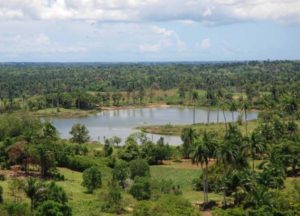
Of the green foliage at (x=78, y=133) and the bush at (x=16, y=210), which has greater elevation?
the bush at (x=16, y=210)

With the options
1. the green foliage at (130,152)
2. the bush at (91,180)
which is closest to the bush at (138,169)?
the bush at (91,180)

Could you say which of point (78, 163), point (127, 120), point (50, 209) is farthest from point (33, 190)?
point (127, 120)

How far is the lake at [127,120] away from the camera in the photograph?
144000 mm

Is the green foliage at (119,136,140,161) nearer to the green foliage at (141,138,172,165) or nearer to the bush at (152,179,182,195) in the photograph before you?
the green foliage at (141,138,172,165)

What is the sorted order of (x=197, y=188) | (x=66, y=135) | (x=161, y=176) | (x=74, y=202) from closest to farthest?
(x=74, y=202) → (x=197, y=188) → (x=161, y=176) → (x=66, y=135)

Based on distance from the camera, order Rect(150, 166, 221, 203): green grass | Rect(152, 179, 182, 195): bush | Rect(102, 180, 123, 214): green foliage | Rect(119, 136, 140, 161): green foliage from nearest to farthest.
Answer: Rect(102, 180, 123, 214): green foliage → Rect(152, 179, 182, 195): bush → Rect(150, 166, 221, 203): green grass → Rect(119, 136, 140, 161): green foliage

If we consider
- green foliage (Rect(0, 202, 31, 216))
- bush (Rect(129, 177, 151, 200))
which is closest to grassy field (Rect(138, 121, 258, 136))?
bush (Rect(129, 177, 151, 200))

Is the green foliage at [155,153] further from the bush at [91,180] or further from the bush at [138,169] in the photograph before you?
the bush at [91,180]

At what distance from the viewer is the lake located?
14400 cm

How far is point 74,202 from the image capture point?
217ft

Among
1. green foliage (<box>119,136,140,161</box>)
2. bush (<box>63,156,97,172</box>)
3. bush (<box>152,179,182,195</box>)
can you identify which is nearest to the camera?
bush (<box>152,179,182,195</box>)

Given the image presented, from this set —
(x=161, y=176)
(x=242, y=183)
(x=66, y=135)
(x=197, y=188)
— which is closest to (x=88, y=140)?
(x=66, y=135)

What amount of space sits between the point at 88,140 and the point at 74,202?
6047cm

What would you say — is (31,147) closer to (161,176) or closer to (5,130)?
(161,176)
